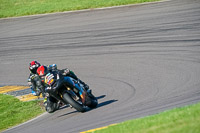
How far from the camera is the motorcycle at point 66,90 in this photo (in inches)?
420

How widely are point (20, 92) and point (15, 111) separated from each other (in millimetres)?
2576

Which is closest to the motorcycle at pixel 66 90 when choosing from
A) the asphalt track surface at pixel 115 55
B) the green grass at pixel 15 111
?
the asphalt track surface at pixel 115 55

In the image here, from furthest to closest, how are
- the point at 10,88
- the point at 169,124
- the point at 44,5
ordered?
the point at 44,5 < the point at 10,88 < the point at 169,124

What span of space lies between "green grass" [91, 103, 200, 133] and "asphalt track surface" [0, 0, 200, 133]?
5.76ft

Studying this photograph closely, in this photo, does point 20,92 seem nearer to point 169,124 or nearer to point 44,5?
point 169,124

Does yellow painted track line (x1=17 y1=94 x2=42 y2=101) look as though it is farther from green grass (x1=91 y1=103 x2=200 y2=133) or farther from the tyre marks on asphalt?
green grass (x1=91 y1=103 x2=200 y2=133)

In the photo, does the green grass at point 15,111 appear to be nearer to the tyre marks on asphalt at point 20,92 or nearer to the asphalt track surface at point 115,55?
the tyre marks on asphalt at point 20,92

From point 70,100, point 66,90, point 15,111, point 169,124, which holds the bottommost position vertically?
point 15,111

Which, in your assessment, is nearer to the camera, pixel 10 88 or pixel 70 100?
pixel 70 100

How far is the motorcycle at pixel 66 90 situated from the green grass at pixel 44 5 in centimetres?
1690

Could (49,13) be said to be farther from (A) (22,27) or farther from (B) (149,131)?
(B) (149,131)

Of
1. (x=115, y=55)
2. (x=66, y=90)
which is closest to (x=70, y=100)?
(x=66, y=90)

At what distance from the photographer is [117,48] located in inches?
746

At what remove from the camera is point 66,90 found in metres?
10.8
